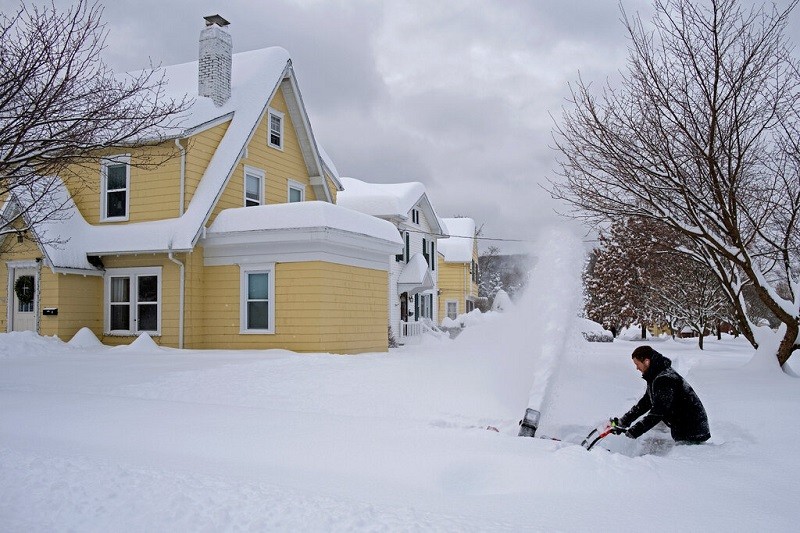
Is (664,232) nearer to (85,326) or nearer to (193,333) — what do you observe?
(193,333)

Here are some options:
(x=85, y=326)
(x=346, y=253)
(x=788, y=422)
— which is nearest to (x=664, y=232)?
(x=346, y=253)

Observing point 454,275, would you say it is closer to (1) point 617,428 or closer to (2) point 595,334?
(2) point 595,334

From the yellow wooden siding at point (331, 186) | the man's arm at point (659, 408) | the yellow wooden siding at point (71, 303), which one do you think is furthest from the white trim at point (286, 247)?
the man's arm at point (659, 408)

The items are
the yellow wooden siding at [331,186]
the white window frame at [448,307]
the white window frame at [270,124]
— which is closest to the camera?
the white window frame at [270,124]

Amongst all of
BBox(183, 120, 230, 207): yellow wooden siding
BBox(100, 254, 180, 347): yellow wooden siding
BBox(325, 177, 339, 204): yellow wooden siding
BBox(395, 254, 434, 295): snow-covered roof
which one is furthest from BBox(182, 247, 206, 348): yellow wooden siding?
BBox(395, 254, 434, 295): snow-covered roof

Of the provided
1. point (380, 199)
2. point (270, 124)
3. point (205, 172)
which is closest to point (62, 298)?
point (205, 172)

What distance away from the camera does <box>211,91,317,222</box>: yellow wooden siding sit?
62.5ft

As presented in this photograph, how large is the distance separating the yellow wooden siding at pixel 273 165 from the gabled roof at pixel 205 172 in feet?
2.20

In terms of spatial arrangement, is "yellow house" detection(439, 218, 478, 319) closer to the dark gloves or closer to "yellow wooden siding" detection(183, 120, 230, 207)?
"yellow wooden siding" detection(183, 120, 230, 207)

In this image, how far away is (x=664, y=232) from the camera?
76.7ft

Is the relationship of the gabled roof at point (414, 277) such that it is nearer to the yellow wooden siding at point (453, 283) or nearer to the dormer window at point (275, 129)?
the dormer window at point (275, 129)

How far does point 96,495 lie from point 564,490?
13.4 feet

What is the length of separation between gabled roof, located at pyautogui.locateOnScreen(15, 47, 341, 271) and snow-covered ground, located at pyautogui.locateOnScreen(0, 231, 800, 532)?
210 inches

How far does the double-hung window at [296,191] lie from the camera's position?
22.1m
